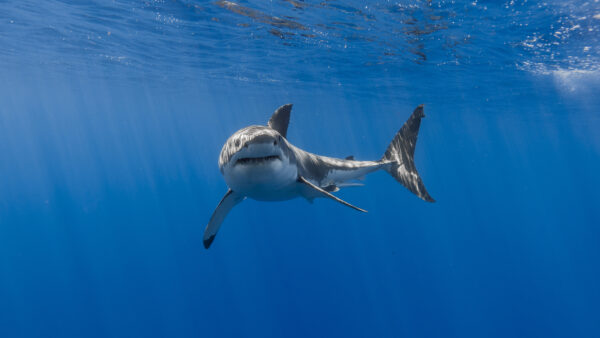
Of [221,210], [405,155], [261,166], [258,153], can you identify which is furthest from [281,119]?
[405,155]

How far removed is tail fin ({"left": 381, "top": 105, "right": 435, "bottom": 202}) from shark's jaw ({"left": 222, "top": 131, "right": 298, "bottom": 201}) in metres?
4.23

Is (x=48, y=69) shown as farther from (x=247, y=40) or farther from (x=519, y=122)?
(x=519, y=122)

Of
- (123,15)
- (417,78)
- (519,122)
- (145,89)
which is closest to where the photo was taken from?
(123,15)

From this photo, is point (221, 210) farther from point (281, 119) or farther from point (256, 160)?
point (256, 160)

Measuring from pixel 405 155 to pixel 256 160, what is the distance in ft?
18.8

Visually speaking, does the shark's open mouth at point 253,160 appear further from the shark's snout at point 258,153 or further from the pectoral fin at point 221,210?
the pectoral fin at point 221,210

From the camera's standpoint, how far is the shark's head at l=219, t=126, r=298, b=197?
13.0 ft

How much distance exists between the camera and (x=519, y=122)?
149 feet

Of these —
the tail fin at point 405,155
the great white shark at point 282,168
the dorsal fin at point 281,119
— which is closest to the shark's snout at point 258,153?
the great white shark at point 282,168

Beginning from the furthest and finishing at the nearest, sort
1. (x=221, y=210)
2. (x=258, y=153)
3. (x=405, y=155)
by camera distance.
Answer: (x=405, y=155), (x=221, y=210), (x=258, y=153)

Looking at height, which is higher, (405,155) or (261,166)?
(261,166)

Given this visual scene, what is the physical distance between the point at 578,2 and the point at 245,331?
2174 centimetres

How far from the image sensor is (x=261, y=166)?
4242 mm

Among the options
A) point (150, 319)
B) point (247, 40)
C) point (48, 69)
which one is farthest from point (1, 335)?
point (247, 40)
